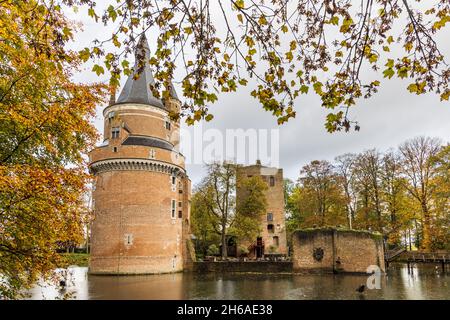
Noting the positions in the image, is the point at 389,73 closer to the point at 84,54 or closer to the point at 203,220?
the point at 84,54

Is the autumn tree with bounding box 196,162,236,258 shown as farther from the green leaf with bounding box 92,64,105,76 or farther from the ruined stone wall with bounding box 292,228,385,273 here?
the green leaf with bounding box 92,64,105,76

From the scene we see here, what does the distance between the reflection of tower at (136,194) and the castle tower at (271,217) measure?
417 inches

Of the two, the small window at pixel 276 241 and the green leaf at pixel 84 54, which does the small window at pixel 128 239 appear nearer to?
the small window at pixel 276 241

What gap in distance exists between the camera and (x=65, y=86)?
30.0 feet

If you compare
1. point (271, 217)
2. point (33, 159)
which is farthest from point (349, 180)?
point (33, 159)

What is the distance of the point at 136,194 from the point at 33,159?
21.2 m

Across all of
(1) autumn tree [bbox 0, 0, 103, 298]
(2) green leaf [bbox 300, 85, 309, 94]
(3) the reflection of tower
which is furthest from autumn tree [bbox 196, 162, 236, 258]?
(2) green leaf [bbox 300, 85, 309, 94]

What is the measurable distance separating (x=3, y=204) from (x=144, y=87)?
89.7ft

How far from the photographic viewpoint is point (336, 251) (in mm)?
28219

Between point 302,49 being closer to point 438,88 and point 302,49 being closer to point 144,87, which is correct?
point 438,88

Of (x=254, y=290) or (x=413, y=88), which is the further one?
(x=254, y=290)

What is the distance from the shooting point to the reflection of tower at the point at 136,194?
2886 centimetres

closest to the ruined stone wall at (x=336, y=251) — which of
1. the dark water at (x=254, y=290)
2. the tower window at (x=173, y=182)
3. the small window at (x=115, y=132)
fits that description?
the dark water at (x=254, y=290)
